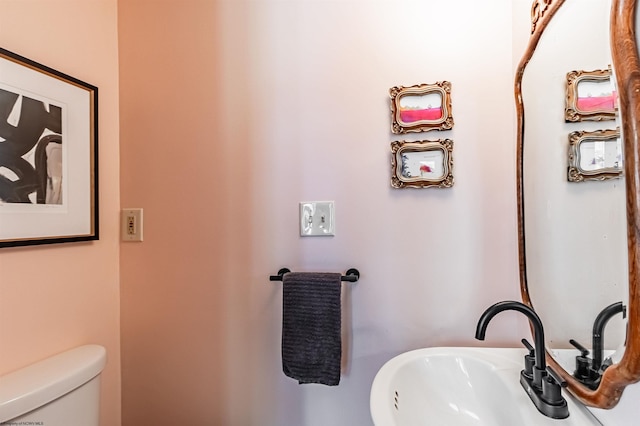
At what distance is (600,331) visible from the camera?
56 centimetres

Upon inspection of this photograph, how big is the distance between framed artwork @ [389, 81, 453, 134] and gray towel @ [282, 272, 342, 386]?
538 millimetres

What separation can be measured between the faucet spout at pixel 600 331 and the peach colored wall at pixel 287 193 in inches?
13.9

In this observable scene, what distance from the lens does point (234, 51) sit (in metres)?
1.06

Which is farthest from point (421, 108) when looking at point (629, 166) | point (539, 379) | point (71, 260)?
point (71, 260)

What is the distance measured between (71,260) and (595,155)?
1445 mm

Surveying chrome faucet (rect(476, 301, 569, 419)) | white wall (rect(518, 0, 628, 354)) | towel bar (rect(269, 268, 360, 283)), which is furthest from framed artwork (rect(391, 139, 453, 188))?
chrome faucet (rect(476, 301, 569, 419))

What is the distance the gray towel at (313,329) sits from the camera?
920mm

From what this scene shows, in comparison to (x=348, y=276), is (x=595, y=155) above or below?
above

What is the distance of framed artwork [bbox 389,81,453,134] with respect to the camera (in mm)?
933

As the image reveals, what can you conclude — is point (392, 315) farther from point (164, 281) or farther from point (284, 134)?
point (164, 281)

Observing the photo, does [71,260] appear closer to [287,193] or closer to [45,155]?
[45,155]

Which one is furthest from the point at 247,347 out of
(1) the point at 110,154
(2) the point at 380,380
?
(1) the point at 110,154

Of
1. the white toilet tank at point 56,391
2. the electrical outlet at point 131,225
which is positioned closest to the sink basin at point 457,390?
the white toilet tank at point 56,391

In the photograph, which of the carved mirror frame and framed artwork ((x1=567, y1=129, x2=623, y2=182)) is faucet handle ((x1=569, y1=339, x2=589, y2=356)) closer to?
the carved mirror frame
